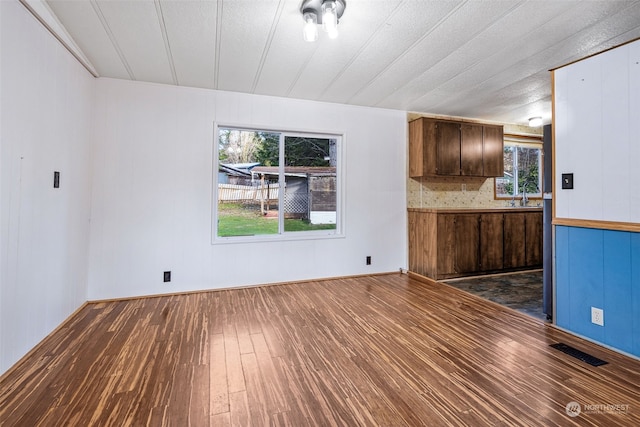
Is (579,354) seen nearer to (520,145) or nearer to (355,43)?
(355,43)

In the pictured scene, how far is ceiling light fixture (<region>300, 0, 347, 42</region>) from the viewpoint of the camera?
1941 millimetres

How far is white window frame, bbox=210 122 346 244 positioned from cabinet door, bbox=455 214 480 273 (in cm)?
156

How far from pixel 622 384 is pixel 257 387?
2087 mm

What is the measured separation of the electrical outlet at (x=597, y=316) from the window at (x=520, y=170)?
10.3 feet

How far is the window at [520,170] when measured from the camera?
5.12 metres

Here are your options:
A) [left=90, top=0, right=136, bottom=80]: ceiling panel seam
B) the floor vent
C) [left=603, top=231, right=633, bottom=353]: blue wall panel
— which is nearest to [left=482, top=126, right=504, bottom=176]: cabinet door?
[left=603, top=231, right=633, bottom=353]: blue wall panel

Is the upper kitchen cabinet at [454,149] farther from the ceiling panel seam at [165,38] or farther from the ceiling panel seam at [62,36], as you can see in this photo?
the ceiling panel seam at [62,36]

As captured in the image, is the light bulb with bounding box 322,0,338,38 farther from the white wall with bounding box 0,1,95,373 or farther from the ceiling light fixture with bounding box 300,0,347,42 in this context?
the white wall with bounding box 0,1,95,373

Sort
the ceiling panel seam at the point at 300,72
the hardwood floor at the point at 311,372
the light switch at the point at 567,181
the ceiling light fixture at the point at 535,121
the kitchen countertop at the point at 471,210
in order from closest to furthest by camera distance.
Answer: the hardwood floor at the point at 311,372 → the light switch at the point at 567,181 → the ceiling panel seam at the point at 300,72 → the kitchen countertop at the point at 471,210 → the ceiling light fixture at the point at 535,121

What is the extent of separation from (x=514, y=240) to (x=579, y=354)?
2.60m

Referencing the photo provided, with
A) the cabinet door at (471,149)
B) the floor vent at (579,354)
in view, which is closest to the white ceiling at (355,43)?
the cabinet door at (471,149)

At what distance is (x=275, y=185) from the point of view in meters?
3.90

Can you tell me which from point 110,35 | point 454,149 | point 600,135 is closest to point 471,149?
point 454,149

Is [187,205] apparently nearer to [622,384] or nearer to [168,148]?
[168,148]
